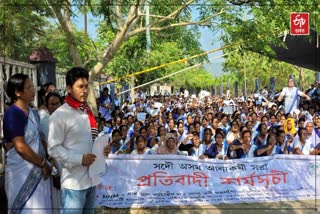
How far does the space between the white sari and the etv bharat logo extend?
6387mm

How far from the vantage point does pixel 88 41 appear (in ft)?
32.5

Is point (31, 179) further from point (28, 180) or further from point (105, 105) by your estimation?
point (105, 105)

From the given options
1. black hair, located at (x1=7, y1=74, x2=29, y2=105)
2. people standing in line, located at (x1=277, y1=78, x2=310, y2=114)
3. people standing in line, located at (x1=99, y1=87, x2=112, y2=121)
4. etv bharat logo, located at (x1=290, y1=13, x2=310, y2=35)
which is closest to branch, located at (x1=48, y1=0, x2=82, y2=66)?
people standing in line, located at (x1=99, y1=87, x2=112, y2=121)

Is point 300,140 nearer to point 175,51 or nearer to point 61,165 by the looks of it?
point 61,165

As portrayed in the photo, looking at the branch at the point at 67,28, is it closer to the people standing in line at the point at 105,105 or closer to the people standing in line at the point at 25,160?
the people standing in line at the point at 105,105

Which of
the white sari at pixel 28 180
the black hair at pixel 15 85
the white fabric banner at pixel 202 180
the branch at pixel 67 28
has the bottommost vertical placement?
the white fabric banner at pixel 202 180

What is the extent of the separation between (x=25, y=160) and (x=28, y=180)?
0.46 ft

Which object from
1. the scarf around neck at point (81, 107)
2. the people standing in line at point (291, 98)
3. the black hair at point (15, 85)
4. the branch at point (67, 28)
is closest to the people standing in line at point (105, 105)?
the branch at point (67, 28)

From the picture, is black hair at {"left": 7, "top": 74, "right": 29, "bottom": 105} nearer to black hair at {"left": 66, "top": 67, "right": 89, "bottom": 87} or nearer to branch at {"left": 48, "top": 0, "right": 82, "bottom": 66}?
black hair at {"left": 66, "top": 67, "right": 89, "bottom": 87}

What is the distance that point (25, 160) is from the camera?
251 cm

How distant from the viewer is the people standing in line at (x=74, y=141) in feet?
7.77

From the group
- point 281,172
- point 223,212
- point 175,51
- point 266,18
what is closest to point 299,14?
point 266,18

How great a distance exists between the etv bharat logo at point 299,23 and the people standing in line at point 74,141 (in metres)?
6.24

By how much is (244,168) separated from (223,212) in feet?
2.71
